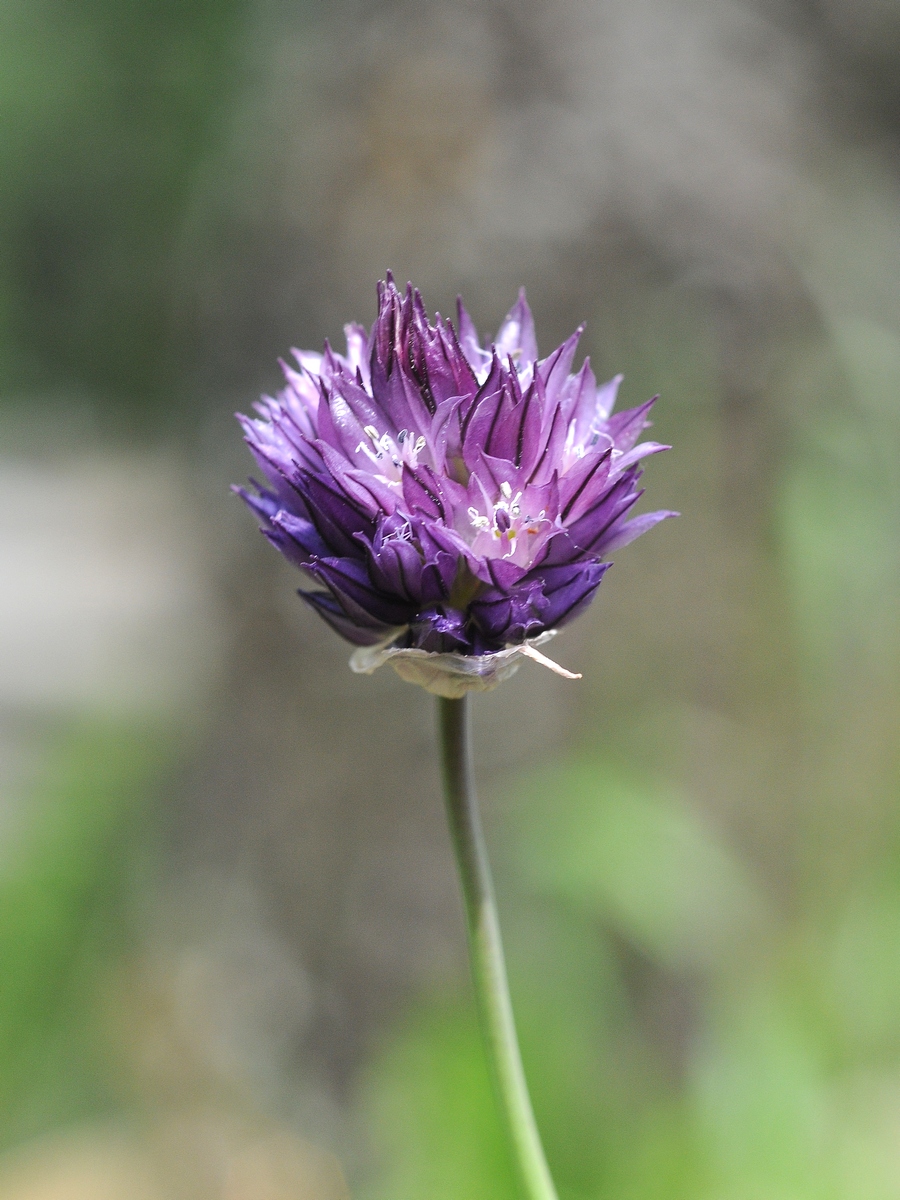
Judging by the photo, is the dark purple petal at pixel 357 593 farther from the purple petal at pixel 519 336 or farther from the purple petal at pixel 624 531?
the purple petal at pixel 519 336

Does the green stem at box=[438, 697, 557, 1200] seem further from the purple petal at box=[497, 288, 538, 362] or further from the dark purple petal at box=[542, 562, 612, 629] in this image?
the purple petal at box=[497, 288, 538, 362]

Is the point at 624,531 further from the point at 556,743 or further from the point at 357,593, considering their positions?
the point at 556,743

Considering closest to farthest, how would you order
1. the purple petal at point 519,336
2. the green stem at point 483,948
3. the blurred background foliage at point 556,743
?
the green stem at point 483,948 < the purple petal at point 519,336 < the blurred background foliage at point 556,743

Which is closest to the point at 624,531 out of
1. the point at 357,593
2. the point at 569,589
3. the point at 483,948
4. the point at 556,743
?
the point at 569,589

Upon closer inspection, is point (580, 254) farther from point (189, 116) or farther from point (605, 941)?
point (189, 116)

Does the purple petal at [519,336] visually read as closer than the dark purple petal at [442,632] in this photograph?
No

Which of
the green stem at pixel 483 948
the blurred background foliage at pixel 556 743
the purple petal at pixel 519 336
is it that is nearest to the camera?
the green stem at pixel 483 948

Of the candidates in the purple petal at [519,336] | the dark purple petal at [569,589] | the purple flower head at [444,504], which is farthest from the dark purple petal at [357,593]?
the purple petal at [519,336]
